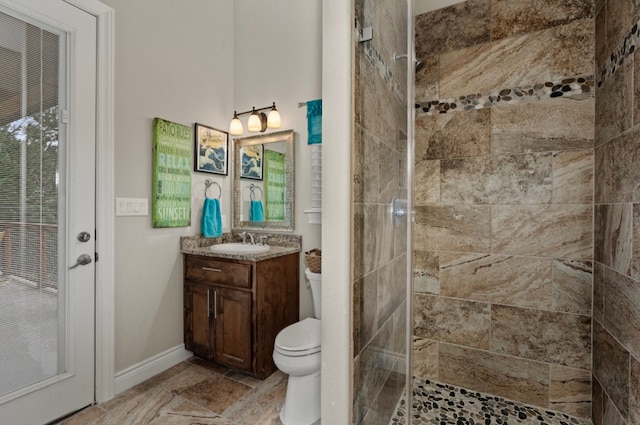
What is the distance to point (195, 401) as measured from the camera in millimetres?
1862

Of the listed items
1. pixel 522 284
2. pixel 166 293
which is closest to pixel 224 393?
pixel 166 293

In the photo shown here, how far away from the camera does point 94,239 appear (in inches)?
71.8

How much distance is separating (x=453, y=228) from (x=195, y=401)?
192 cm

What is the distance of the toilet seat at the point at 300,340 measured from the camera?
1657 mm

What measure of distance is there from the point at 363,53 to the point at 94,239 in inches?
71.0

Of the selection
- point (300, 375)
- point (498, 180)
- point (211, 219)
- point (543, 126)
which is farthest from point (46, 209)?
point (543, 126)

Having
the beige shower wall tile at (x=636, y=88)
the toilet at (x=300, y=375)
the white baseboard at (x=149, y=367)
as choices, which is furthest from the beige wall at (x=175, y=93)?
A: the beige shower wall tile at (x=636, y=88)

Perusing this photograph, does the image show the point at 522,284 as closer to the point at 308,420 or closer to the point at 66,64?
the point at 308,420

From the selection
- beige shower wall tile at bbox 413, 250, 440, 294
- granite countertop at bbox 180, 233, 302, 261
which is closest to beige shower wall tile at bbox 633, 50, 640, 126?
beige shower wall tile at bbox 413, 250, 440, 294

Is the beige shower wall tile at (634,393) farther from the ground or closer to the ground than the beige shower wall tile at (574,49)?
closer to the ground

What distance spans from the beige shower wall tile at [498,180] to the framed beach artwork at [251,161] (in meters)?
1.49

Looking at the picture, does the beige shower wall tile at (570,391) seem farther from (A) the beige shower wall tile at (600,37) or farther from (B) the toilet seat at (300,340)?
(A) the beige shower wall tile at (600,37)

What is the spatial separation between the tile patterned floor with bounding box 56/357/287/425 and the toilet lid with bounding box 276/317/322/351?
428 mm

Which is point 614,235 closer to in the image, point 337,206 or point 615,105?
point 615,105
